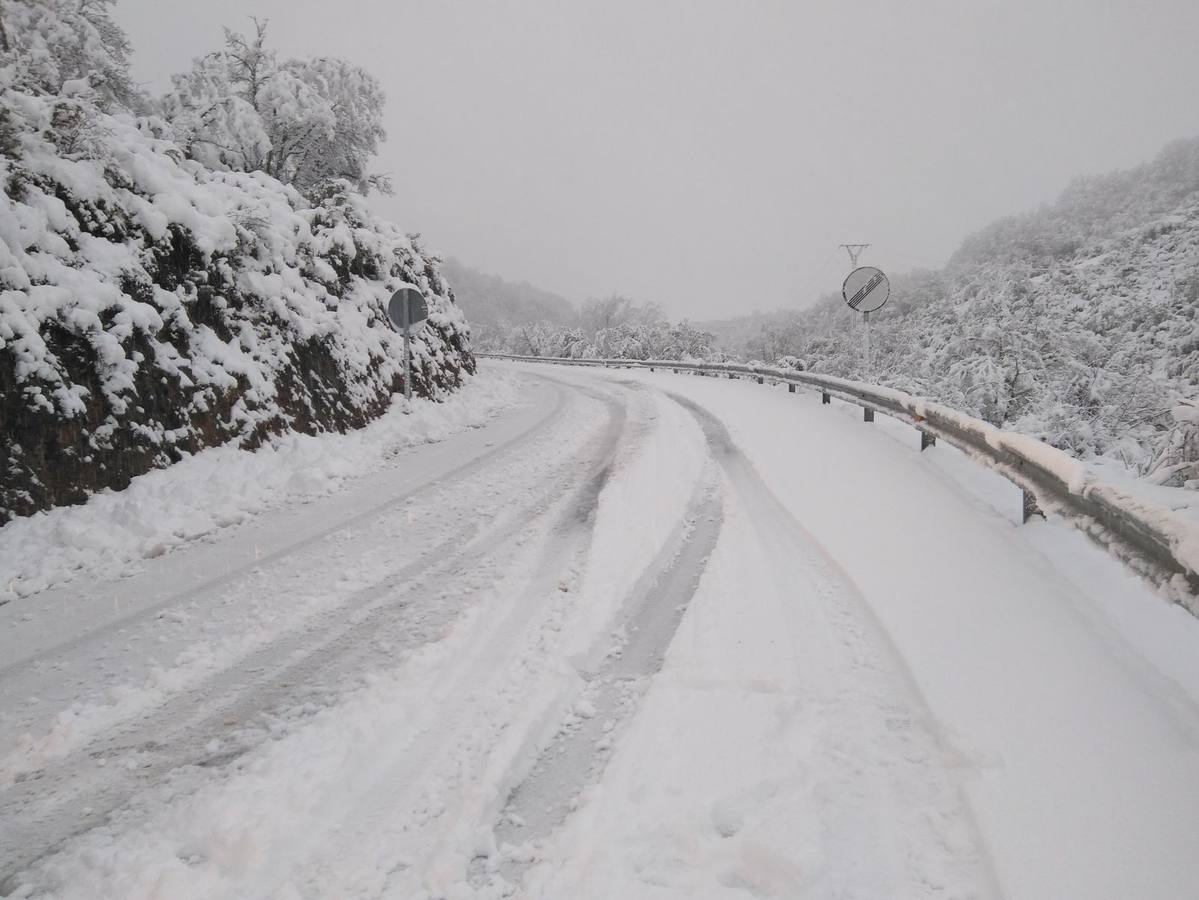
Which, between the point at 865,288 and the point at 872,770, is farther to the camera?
the point at 865,288

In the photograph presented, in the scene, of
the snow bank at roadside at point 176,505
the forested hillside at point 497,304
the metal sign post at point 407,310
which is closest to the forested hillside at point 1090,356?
the snow bank at roadside at point 176,505

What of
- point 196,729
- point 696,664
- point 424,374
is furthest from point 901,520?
point 424,374

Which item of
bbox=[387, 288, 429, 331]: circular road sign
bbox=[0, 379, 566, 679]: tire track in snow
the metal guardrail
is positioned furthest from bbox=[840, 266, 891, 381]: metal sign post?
bbox=[387, 288, 429, 331]: circular road sign

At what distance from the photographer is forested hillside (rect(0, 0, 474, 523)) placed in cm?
543

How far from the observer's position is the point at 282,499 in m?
6.45

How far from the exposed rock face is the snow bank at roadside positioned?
228 millimetres

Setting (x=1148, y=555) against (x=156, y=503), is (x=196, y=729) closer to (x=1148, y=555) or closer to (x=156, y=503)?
(x=156, y=503)

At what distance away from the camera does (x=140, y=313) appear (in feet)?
21.0

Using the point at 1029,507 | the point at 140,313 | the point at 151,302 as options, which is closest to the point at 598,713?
the point at 1029,507

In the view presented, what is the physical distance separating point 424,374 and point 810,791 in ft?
40.2

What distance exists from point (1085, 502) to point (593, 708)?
3.35 metres

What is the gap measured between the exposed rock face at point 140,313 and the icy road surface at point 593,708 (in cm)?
83

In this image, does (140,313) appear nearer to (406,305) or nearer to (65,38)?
(406,305)

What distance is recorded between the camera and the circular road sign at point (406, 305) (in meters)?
10.6
